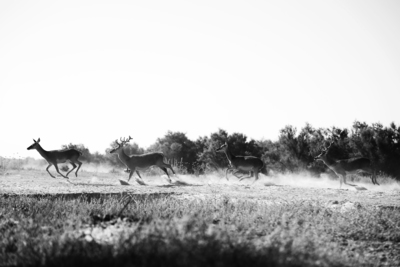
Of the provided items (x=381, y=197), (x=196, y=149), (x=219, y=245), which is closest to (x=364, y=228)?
(x=219, y=245)

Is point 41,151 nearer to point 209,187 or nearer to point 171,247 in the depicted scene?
point 209,187

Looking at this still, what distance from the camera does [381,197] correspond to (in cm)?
1459

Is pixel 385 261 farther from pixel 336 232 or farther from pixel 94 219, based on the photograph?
pixel 94 219

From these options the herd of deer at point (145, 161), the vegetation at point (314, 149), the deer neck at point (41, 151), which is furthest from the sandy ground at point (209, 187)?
the vegetation at point (314, 149)

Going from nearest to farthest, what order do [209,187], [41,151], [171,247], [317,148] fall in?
[171,247] < [209,187] < [41,151] < [317,148]

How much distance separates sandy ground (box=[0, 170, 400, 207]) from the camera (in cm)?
1395

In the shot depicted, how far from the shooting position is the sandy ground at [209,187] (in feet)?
45.8

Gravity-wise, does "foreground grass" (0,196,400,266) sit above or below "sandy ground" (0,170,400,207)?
below

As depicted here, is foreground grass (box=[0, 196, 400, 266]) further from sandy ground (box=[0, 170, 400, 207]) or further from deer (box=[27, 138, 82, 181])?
deer (box=[27, 138, 82, 181])

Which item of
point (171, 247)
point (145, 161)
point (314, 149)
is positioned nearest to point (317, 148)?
point (314, 149)

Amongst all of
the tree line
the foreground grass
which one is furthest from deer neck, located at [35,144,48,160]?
the foreground grass

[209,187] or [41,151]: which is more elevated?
[41,151]

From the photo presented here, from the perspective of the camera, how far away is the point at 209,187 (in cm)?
1702

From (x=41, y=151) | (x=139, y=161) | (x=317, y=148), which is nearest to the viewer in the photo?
(x=139, y=161)
